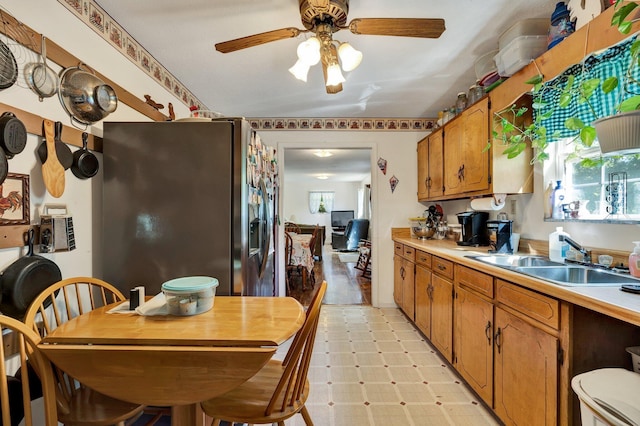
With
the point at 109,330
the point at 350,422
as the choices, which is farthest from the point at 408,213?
the point at 109,330

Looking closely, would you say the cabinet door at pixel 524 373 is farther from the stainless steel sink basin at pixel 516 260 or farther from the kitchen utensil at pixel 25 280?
the kitchen utensil at pixel 25 280

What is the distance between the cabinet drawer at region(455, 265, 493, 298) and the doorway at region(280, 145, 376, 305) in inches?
69.0

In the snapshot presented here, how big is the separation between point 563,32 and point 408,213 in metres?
2.37

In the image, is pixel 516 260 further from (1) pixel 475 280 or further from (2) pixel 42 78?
(2) pixel 42 78

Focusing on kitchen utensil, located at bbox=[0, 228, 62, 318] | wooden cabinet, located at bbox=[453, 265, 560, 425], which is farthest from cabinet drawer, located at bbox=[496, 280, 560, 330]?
kitchen utensil, located at bbox=[0, 228, 62, 318]

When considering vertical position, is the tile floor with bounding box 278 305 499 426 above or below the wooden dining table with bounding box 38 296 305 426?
below

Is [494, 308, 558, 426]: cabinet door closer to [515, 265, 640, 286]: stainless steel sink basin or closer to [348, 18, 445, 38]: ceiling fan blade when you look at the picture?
[515, 265, 640, 286]: stainless steel sink basin

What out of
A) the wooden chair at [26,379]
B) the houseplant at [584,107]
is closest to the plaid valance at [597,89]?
the houseplant at [584,107]

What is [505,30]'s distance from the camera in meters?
1.84

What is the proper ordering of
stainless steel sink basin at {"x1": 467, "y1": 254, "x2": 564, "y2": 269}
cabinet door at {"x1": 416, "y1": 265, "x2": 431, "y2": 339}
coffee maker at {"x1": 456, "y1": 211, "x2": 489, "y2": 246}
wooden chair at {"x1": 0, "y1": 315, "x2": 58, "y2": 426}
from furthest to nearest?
coffee maker at {"x1": 456, "y1": 211, "x2": 489, "y2": 246} → cabinet door at {"x1": 416, "y1": 265, "x2": 431, "y2": 339} → stainless steel sink basin at {"x1": 467, "y1": 254, "x2": 564, "y2": 269} → wooden chair at {"x1": 0, "y1": 315, "x2": 58, "y2": 426}

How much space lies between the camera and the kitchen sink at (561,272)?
1.32 meters

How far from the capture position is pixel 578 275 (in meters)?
1.59

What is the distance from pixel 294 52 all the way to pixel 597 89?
69.9 inches

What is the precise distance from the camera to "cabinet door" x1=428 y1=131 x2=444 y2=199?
298cm
